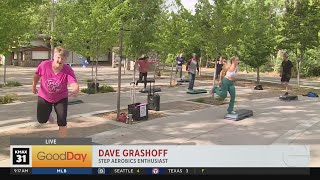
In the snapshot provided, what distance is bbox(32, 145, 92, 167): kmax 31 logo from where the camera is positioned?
5.23 m

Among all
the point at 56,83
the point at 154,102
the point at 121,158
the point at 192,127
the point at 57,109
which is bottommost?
the point at 192,127

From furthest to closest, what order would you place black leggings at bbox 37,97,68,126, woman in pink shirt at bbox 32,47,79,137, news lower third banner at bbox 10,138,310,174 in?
black leggings at bbox 37,97,68,126 < woman in pink shirt at bbox 32,47,79,137 < news lower third banner at bbox 10,138,310,174

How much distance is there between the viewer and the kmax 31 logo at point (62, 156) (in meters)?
5.23

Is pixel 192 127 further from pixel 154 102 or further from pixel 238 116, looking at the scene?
pixel 154 102

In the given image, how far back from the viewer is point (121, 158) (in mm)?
5566

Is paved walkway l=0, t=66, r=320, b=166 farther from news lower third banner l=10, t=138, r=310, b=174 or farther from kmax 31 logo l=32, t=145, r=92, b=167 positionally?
kmax 31 logo l=32, t=145, r=92, b=167

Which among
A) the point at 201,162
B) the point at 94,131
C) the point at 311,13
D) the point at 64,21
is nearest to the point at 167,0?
the point at 311,13

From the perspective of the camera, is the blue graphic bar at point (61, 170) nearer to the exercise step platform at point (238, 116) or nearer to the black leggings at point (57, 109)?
the black leggings at point (57, 109)

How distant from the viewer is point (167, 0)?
1345 inches

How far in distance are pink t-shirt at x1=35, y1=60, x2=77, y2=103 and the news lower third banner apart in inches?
32.7

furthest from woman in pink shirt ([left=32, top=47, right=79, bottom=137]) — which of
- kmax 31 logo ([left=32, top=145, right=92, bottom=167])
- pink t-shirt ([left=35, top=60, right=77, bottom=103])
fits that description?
kmax 31 logo ([left=32, top=145, right=92, bottom=167])

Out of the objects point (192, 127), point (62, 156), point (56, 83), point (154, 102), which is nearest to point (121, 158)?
point (62, 156)

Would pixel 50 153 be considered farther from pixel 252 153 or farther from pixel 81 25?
pixel 81 25

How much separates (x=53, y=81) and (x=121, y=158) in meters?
1.88
